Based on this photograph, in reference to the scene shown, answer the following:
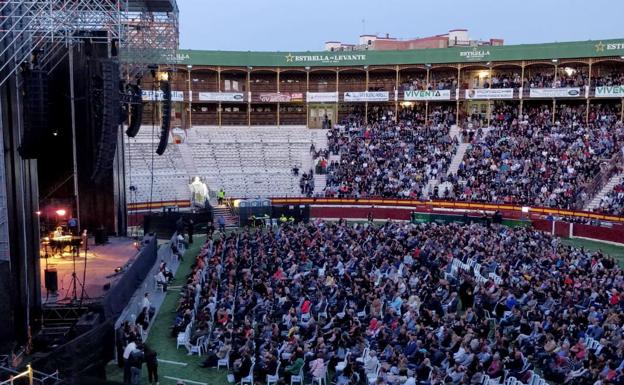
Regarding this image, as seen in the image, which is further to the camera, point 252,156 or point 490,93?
point 490,93

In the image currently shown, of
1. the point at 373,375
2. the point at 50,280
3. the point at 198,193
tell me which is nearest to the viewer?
the point at 373,375

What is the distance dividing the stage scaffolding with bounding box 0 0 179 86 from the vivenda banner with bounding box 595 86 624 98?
30164 mm

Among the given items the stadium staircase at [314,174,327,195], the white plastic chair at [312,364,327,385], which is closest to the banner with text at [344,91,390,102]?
the stadium staircase at [314,174,327,195]

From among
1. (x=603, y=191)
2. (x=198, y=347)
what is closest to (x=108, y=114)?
(x=198, y=347)

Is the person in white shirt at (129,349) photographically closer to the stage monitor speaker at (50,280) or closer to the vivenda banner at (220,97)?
the stage monitor speaker at (50,280)

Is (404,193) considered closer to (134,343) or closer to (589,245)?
(589,245)

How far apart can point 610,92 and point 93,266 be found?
36430 mm

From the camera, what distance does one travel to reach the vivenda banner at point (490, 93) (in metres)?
48.5

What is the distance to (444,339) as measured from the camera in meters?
14.6

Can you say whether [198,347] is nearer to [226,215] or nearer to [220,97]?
[226,215]

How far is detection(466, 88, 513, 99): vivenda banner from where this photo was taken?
159 ft

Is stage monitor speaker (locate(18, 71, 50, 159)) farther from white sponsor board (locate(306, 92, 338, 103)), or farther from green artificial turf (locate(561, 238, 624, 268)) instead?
white sponsor board (locate(306, 92, 338, 103))

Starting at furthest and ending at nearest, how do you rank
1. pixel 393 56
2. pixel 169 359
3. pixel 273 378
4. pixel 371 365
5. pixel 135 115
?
1. pixel 393 56
2. pixel 135 115
3. pixel 169 359
4. pixel 273 378
5. pixel 371 365

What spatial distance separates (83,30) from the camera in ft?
77.2
